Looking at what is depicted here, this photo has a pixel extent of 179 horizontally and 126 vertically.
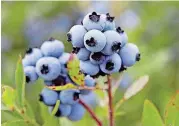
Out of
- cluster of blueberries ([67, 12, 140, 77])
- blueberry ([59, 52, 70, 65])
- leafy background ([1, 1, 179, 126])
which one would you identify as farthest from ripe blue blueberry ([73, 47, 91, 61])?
leafy background ([1, 1, 179, 126])

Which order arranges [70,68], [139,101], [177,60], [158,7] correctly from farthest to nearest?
[158,7] < [177,60] < [139,101] < [70,68]

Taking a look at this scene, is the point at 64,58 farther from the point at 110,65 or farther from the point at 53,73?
the point at 110,65

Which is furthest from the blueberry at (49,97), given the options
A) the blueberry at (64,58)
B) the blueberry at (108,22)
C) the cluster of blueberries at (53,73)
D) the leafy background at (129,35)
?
the leafy background at (129,35)

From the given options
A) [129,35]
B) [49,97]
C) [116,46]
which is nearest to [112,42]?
[116,46]

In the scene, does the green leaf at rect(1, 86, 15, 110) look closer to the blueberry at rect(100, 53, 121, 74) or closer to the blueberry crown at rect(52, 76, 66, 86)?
the blueberry crown at rect(52, 76, 66, 86)

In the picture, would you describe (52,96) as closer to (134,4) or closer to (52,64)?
(52,64)

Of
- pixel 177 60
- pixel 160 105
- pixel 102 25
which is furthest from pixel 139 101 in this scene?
pixel 102 25
